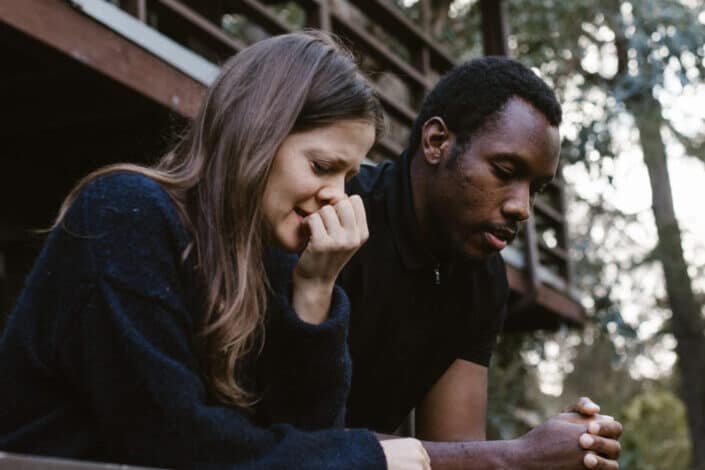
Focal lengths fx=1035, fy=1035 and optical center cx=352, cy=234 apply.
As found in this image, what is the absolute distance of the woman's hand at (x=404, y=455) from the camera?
71.7 inches

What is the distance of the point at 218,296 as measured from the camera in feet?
6.38

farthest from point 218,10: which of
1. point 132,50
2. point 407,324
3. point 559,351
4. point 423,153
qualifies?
point 559,351

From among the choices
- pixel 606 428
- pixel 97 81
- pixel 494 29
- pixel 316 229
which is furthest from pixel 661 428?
pixel 316 229

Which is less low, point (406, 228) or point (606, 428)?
point (406, 228)

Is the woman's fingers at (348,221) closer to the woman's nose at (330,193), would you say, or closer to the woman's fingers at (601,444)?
the woman's nose at (330,193)

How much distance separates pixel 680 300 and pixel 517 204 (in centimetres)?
924

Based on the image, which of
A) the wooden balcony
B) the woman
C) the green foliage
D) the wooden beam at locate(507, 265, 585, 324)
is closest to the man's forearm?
the woman

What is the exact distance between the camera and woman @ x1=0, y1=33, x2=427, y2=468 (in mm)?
1745

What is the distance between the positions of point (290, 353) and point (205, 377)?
0.27m

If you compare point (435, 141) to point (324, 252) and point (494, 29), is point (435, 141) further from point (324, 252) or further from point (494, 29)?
point (494, 29)

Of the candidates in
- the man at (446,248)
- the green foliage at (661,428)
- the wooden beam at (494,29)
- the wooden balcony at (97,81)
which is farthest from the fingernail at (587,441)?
the green foliage at (661,428)

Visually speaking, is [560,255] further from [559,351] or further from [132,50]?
[559,351]

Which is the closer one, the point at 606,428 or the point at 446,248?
the point at 606,428

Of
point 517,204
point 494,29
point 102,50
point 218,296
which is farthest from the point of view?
point 494,29
